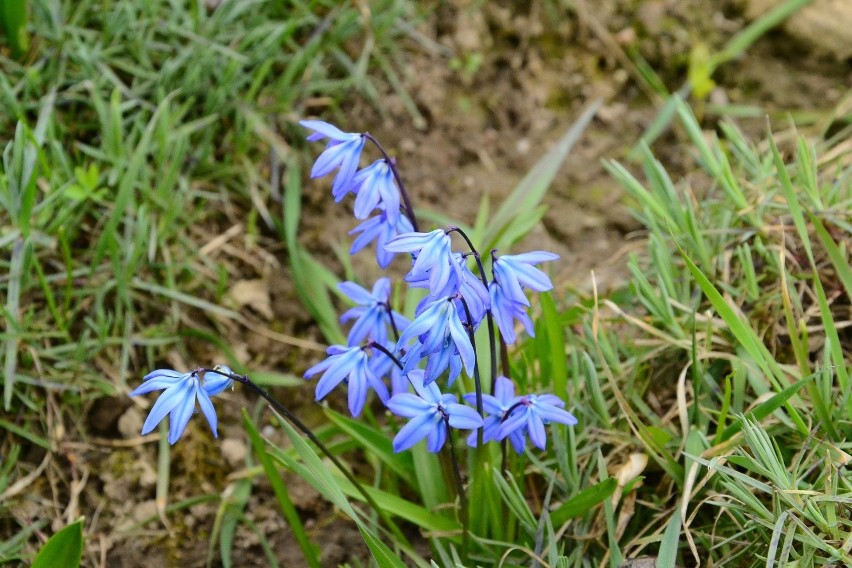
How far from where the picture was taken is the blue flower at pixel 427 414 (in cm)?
211

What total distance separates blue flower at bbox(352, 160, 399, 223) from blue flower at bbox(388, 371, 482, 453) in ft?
1.29

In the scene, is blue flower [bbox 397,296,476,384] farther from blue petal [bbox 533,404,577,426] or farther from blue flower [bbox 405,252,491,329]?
blue petal [bbox 533,404,577,426]

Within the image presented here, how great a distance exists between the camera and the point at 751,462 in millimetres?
2104

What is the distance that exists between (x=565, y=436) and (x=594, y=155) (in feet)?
6.41

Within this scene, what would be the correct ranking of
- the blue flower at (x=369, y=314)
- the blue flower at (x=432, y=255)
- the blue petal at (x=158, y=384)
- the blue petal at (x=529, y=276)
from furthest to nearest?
the blue flower at (x=369, y=314) < the blue petal at (x=529, y=276) < the blue petal at (x=158, y=384) < the blue flower at (x=432, y=255)

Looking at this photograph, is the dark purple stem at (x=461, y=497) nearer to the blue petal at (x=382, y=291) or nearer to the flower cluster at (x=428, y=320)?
the flower cluster at (x=428, y=320)

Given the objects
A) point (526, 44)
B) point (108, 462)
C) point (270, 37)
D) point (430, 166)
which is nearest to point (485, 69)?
point (526, 44)

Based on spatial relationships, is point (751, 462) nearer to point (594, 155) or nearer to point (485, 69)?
point (594, 155)

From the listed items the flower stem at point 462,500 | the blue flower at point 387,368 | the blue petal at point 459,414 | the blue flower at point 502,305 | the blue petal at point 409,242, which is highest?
the blue petal at point 409,242

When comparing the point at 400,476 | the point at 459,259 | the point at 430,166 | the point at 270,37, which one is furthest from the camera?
the point at 430,166

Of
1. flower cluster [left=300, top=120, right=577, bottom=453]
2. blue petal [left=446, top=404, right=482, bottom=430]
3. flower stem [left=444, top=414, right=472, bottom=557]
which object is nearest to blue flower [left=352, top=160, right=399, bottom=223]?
flower cluster [left=300, top=120, right=577, bottom=453]

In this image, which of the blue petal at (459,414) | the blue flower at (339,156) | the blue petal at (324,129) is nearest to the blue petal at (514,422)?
the blue petal at (459,414)

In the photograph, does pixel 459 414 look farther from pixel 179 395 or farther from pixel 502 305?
pixel 179 395

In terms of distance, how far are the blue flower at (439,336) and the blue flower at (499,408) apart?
33 centimetres
